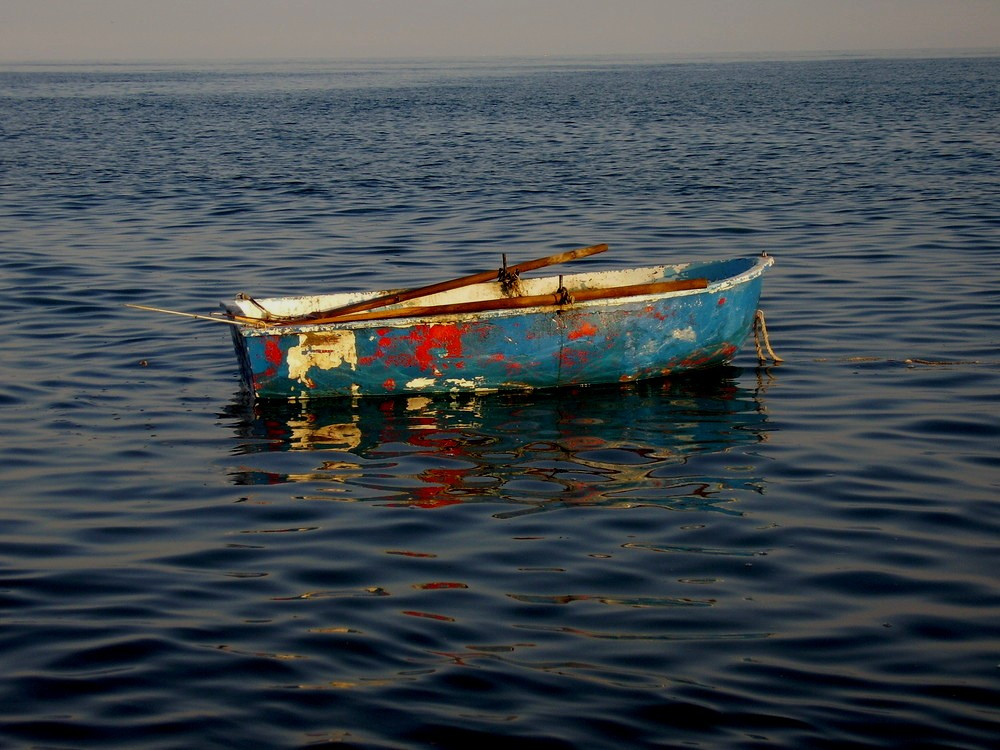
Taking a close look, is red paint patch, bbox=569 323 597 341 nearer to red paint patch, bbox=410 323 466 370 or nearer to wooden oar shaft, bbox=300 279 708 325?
wooden oar shaft, bbox=300 279 708 325

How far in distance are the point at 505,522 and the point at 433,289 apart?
3.34 metres

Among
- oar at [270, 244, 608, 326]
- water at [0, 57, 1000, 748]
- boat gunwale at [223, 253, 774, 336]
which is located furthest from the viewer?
oar at [270, 244, 608, 326]

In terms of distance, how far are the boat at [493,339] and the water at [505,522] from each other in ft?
0.83

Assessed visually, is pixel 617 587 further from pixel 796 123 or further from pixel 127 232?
pixel 796 123

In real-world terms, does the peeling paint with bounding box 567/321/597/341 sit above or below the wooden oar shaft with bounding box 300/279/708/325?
below

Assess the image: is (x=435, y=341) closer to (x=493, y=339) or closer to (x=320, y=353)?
(x=493, y=339)

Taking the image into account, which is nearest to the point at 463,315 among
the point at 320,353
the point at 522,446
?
the point at 320,353

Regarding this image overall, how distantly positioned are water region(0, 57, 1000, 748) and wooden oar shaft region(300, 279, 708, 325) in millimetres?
723

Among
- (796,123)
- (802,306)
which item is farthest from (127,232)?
(796,123)

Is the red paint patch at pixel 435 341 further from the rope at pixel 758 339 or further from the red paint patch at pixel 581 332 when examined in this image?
the rope at pixel 758 339

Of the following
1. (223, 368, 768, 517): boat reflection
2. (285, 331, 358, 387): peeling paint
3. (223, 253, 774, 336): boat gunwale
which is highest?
(223, 253, 774, 336): boat gunwale

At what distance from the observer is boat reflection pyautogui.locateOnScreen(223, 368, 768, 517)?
7.44 metres

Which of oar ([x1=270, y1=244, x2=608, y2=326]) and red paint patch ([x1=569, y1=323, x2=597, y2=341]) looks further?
oar ([x1=270, y1=244, x2=608, y2=326])

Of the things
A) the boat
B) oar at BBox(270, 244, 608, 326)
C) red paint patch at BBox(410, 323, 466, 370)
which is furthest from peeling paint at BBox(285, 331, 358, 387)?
red paint patch at BBox(410, 323, 466, 370)
